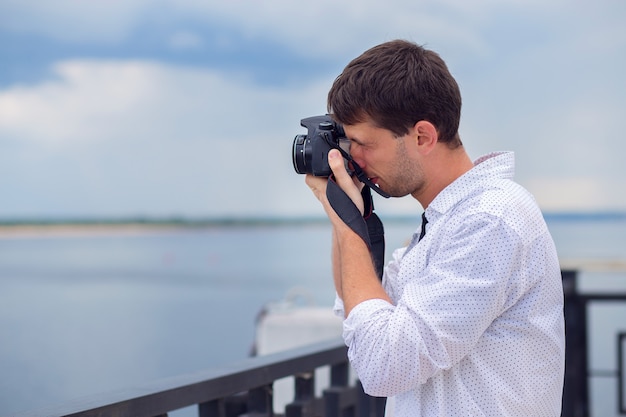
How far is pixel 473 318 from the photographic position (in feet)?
3.29

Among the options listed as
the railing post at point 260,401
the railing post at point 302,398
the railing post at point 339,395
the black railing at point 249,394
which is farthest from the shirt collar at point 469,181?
the railing post at point 339,395

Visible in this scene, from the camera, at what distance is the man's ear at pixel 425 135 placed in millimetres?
1105

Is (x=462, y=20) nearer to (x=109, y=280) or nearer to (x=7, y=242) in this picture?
(x=109, y=280)

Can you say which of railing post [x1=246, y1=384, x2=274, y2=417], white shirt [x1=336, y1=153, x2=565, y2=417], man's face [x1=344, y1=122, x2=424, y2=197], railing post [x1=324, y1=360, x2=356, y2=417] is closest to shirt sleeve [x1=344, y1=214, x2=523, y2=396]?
white shirt [x1=336, y1=153, x2=565, y2=417]

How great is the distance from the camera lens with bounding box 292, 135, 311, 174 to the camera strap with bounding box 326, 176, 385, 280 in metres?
0.04

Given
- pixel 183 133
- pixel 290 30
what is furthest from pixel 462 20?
pixel 183 133

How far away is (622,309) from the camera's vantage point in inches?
173

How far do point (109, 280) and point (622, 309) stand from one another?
22.2 m

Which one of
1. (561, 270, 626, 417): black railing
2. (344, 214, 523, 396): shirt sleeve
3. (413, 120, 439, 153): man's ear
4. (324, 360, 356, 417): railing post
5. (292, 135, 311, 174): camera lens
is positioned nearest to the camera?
(344, 214, 523, 396): shirt sleeve

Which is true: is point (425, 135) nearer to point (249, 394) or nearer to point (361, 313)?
point (361, 313)

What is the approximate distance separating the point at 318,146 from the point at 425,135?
0.51ft

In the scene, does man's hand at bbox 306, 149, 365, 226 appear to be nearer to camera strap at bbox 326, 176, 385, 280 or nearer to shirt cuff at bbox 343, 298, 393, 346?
camera strap at bbox 326, 176, 385, 280

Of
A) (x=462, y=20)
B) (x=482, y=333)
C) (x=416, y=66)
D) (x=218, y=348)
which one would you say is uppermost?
(x=462, y=20)

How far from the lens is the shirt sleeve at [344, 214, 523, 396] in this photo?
100 centimetres
